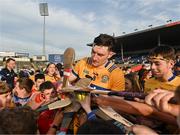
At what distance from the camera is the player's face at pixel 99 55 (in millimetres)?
→ 3508

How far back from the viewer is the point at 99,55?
3.50 meters

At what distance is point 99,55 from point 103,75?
20 cm

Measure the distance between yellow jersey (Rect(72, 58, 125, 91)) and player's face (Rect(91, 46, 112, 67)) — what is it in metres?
0.05

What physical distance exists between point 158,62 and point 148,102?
1.32m

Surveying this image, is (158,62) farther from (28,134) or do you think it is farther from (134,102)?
(28,134)

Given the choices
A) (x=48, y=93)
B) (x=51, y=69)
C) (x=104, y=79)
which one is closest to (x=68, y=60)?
(x=104, y=79)

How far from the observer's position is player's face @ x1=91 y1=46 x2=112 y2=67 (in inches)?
138

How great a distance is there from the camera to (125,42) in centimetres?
4175

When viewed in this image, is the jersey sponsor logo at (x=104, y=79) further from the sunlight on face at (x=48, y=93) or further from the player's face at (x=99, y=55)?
the sunlight on face at (x=48, y=93)

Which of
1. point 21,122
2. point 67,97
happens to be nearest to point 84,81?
point 67,97

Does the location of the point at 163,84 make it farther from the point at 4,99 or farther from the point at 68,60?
the point at 4,99

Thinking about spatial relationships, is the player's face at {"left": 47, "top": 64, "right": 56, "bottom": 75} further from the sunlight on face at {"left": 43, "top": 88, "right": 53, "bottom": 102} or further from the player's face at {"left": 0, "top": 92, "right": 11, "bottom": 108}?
the player's face at {"left": 0, "top": 92, "right": 11, "bottom": 108}

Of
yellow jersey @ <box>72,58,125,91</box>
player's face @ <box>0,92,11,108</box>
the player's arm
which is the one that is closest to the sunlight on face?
player's face @ <box>0,92,11,108</box>

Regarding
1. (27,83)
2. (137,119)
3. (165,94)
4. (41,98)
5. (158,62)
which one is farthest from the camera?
(27,83)
